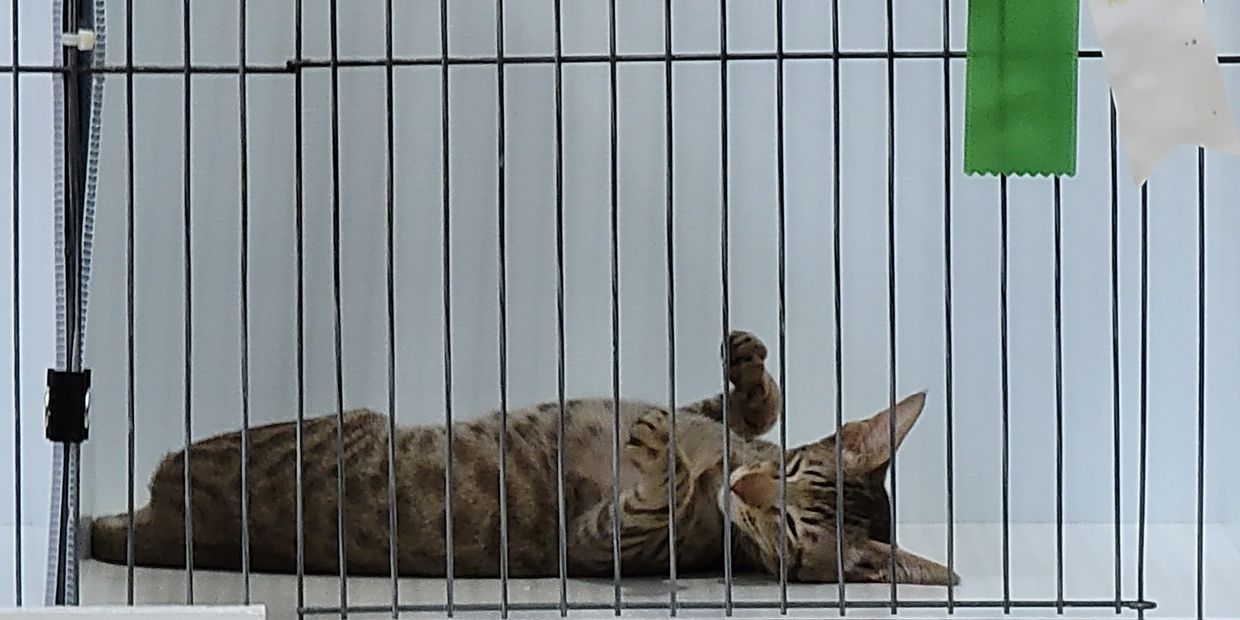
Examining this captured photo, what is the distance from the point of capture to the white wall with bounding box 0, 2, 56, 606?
146cm

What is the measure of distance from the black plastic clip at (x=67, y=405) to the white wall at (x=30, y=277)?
233 mm

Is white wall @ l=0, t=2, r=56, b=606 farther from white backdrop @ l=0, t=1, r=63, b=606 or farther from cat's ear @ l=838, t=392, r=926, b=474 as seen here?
cat's ear @ l=838, t=392, r=926, b=474

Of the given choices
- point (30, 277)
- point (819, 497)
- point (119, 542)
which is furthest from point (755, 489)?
point (30, 277)

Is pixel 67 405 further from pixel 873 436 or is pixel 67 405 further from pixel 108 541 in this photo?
pixel 873 436

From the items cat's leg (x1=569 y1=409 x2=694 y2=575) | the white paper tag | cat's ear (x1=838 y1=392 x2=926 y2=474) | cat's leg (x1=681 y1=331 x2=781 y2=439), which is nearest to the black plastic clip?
cat's leg (x1=569 y1=409 x2=694 y2=575)

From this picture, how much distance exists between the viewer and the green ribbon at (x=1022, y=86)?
3.69 ft

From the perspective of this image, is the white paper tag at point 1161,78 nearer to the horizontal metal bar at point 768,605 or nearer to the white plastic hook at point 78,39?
the horizontal metal bar at point 768,605

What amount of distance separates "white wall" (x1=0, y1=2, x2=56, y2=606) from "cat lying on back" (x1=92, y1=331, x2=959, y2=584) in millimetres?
85

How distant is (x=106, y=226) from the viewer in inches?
57.7

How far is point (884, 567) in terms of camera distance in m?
1.42

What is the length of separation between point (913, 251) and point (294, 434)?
2.00ft

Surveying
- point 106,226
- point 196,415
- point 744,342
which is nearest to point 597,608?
point 744,342

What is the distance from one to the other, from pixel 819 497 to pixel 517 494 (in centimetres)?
28

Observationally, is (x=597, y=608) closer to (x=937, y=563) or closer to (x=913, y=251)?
(x=937, y=563)
